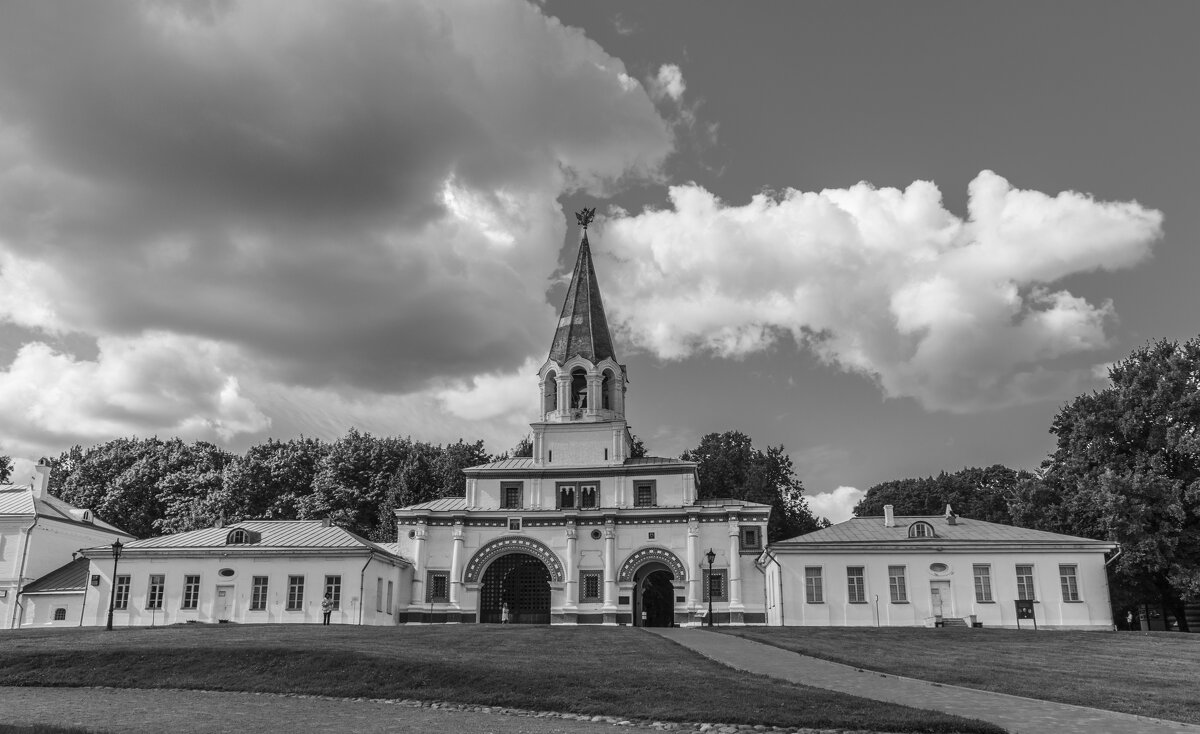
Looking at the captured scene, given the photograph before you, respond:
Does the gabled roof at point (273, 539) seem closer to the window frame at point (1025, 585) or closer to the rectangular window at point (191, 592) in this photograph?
the rectangular window at point (191, 592)

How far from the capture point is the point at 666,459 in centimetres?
4566

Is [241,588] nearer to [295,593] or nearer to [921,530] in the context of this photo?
[295,593]

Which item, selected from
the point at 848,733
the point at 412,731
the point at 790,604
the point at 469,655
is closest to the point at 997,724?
the point at 848,733

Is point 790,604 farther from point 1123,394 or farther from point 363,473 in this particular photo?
point 363,473

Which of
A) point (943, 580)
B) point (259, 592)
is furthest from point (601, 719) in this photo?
point (259, 592)

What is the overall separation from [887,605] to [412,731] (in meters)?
30.4

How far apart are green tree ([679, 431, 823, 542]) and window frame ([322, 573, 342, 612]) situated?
27.0 metres

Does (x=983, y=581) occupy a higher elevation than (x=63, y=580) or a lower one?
lower

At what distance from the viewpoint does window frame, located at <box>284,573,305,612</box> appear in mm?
39844

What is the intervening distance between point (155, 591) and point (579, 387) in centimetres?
2196

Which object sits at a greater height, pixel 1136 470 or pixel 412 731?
pixel 1136 470

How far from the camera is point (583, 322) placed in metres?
49.7

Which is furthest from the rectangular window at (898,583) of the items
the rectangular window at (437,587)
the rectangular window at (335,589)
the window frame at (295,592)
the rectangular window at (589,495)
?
the window frame at (295,592)

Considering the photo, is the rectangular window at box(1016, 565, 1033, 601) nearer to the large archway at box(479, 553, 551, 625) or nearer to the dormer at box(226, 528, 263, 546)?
the large archway at box(479, 553, 551, 625)
